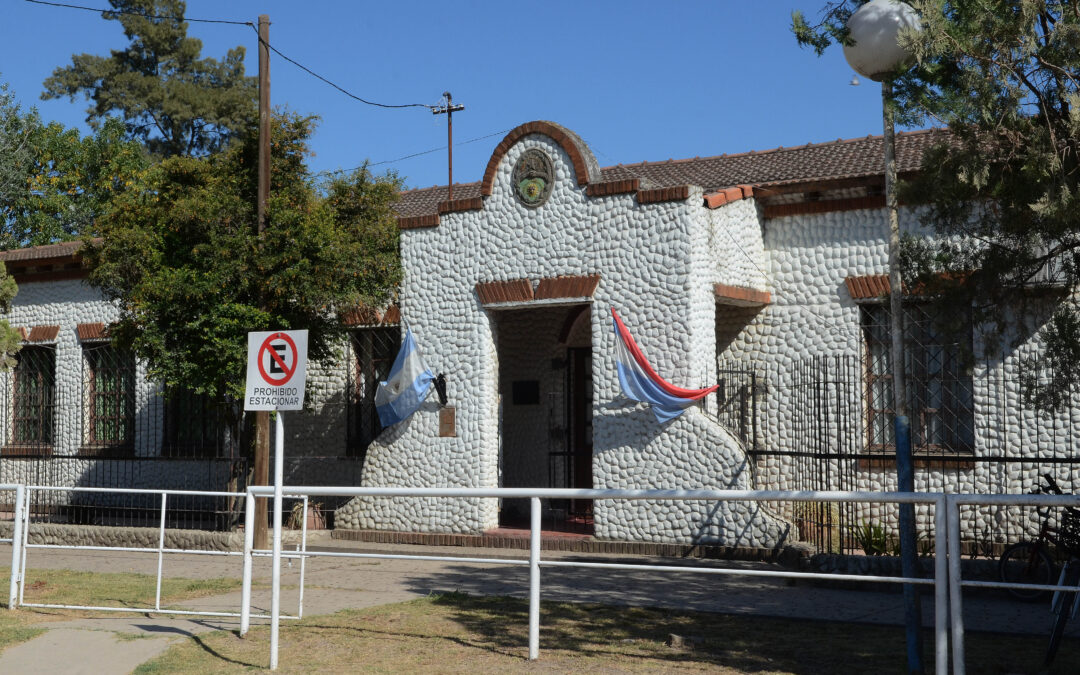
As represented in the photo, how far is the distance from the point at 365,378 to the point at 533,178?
15.6ft

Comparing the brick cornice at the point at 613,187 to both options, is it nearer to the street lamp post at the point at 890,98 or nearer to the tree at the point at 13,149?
the street lamp post at the point at 890,98

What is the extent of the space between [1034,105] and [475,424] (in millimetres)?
9452

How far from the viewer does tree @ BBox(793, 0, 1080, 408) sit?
Result: 7109 mm

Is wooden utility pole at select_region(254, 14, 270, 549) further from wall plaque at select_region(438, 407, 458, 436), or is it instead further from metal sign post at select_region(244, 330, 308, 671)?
metal sign post at select_region(244, 330, 308, 671)

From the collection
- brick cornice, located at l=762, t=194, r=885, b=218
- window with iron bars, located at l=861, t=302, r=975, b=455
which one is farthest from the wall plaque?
window with iron bars, located at l=861, t=302, r=975, b=455

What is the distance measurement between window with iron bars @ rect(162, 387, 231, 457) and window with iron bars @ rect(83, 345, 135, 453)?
72 centimetres

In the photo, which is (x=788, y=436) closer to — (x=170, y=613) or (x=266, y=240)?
(x=266, y=240)

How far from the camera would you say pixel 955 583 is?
245 inches

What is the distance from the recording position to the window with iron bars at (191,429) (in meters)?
19.1

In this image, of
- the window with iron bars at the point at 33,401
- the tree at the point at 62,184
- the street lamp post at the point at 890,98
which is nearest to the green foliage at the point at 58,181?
the tree at the point at 62,184

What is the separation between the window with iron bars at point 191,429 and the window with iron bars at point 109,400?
72cm

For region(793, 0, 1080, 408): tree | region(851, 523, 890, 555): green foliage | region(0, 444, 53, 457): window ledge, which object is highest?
region(793, 0, 1080, 408): tree

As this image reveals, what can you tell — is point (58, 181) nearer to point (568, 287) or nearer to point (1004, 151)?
point (568, 287)

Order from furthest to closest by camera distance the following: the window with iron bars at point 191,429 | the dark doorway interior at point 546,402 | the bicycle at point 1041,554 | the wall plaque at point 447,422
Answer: the window with iron bars at point 191,429 → the dark doorway interior at point 546,402 → the wall plaque at point 447,422 → the bicycle at point 1041,554
